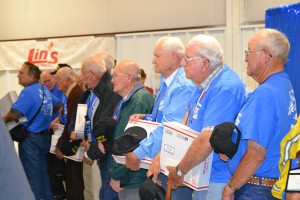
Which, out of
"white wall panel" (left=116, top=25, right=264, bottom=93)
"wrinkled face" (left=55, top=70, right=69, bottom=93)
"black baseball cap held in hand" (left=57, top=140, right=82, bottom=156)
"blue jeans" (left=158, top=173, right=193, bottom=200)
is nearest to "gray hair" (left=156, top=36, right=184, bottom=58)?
"blue jeans" (left=158, top=173, right=193, bottom=200)

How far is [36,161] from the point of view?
5.82 metres

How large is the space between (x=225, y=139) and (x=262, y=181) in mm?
307

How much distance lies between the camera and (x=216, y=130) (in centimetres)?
252

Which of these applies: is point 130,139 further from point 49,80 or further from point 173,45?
point 49,80

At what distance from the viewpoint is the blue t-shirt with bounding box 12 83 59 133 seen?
575 cm

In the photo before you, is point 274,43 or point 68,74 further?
point 68,74

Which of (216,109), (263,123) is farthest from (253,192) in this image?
(216,109)

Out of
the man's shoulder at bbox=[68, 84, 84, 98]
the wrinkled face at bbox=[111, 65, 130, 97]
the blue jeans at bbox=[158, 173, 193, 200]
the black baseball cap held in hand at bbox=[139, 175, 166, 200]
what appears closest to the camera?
the black baseball cap held in hand at bbox=[139, 175, 166, 200]

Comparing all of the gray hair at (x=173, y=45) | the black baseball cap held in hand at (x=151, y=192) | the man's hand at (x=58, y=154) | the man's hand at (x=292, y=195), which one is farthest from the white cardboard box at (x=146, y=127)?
the man's hand at (x=58, y=154)

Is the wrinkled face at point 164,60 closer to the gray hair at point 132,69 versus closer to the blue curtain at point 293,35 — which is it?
the gray hair at point 132,69

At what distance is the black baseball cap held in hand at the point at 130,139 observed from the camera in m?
3.38

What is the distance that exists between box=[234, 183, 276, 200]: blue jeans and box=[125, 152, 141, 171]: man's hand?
933 mm

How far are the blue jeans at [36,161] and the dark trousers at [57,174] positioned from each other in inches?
3.3

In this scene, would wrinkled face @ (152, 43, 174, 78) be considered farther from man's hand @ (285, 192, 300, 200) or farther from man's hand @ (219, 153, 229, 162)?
man's hand @ (285, 192, 300, 200)
